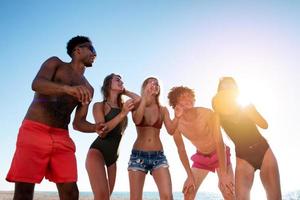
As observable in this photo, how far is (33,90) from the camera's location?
5.15m

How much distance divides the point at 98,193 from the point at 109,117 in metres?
1.42

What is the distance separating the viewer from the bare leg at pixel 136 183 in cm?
655

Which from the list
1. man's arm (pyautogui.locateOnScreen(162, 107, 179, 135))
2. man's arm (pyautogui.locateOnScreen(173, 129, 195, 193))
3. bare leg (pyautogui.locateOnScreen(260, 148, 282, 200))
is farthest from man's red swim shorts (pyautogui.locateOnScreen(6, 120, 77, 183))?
bare leg (pyautogui.locateOnScreen(260, 148, 282, 200))

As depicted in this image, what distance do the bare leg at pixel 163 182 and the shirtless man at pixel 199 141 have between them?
77 centimetres

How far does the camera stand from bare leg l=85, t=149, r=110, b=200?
662 centimetres

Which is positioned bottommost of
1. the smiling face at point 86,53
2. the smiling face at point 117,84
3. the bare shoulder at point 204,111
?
the bare shoulder at point 204,111

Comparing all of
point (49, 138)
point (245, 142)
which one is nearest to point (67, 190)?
point (49, 138)

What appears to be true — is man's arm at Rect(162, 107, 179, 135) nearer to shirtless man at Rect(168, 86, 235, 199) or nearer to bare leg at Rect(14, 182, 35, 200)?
shirtless man at Rect(168, 86, 235, 199)

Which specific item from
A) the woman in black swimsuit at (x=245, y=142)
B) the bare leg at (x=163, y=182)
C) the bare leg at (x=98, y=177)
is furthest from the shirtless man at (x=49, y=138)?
the woman in black swimsuit at (x=245, y=142)

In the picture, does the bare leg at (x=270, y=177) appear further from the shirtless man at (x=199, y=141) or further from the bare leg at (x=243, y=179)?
the shirtless man at (x=199, y=141)

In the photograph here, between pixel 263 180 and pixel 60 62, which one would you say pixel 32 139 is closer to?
pixel 60 62

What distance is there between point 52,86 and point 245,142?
3.46m

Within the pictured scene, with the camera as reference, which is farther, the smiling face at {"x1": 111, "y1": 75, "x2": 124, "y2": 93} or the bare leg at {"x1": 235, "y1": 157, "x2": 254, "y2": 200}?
the smiling face at {"x1": 111, "y1": 75, "x2": 124, "y2": 93}

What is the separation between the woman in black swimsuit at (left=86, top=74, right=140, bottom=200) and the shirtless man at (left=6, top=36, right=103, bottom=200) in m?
0.84
